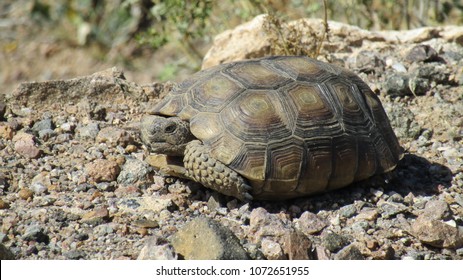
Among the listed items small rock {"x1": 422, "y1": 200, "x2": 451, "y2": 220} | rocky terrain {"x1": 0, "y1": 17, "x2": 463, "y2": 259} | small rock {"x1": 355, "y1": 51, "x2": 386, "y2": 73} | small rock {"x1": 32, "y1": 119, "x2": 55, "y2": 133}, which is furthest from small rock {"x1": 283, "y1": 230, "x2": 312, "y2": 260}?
small rock {"x1": 355, "y1": 51, "x2": 386, "y2": 73}

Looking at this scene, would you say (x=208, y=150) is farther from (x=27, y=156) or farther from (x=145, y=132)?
(x=27, y=156)

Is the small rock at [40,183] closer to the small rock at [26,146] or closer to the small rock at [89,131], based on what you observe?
the small rock at [26,146]

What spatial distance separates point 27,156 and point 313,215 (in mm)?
1948

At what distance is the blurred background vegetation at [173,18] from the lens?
6910 millimetres

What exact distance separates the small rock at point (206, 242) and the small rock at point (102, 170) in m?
0.96

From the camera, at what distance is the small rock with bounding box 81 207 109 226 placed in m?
3.84

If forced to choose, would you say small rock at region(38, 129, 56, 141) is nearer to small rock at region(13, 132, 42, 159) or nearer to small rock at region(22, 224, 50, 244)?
small rock at region(13, 132, 42, 159)

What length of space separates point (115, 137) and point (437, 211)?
86.3 inches

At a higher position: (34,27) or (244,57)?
(244,57)

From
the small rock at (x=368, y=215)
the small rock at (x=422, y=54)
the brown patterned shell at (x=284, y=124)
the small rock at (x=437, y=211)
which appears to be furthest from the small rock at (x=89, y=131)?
the small rock at (x=422, y=54)

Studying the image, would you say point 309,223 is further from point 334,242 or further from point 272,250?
point 272,250
